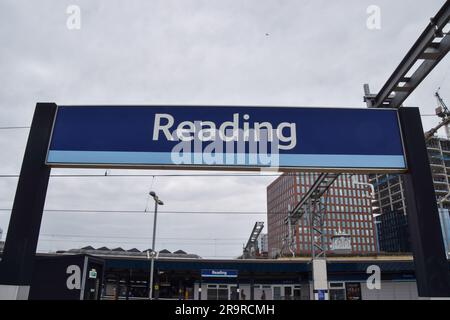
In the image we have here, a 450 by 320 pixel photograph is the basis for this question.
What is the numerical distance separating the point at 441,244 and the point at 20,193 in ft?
22.3

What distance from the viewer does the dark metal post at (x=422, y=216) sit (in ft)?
16.7

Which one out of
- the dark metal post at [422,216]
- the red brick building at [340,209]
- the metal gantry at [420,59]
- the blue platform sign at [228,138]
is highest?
the red brick building at [340,209]

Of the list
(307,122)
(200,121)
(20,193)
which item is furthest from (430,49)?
(20,193)

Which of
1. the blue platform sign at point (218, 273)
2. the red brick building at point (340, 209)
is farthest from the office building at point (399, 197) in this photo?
the blue platform sign at point (218, 273)

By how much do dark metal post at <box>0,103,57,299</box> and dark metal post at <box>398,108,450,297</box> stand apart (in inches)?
239

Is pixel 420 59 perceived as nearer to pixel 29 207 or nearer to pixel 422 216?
pixel 422 216

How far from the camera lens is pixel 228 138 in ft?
19.5

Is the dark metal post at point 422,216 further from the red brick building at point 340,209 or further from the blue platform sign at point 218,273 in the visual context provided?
the red brick building at point 340,209

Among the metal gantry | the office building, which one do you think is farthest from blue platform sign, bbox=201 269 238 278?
the office building

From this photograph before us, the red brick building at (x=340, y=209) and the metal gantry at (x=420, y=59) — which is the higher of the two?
the red brick building at (x=340, y=209)

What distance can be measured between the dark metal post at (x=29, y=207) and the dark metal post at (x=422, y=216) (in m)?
6.07

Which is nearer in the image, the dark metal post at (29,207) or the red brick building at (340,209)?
the dark metal post at (29,207)

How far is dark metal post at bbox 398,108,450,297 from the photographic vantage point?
508cm
